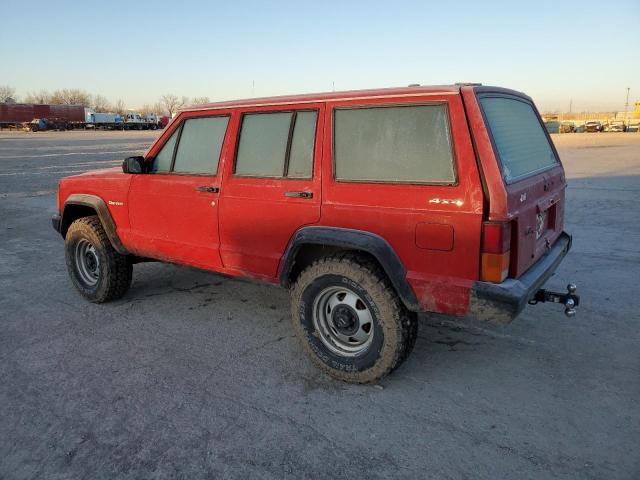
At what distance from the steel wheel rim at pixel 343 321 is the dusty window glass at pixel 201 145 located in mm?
1421

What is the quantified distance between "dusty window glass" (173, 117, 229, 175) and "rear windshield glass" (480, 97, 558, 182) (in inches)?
80.8

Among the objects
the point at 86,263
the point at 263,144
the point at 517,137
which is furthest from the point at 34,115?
the point at 517,137

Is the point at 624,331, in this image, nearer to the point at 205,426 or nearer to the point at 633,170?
the point at 205,426

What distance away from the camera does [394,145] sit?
10.1 feet

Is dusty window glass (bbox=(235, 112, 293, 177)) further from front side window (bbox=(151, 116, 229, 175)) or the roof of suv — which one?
front side window (bbox=(151, 116, 229, 175))

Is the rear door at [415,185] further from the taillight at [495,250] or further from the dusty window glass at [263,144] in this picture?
the dusty window glass at [263,144]

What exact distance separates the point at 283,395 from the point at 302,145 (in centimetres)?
170

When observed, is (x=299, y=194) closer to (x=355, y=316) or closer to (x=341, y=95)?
(x=341, y=95)

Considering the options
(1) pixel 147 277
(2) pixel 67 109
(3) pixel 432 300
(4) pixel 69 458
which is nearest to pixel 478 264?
(3) pixel 432 300

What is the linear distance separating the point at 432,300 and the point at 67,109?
7649 cm

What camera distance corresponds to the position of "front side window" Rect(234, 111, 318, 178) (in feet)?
11.3

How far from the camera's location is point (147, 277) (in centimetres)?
571

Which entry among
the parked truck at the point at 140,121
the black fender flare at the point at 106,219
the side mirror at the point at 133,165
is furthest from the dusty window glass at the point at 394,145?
the parked truck at the point at 140,121

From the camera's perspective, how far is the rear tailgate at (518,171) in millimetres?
2713
